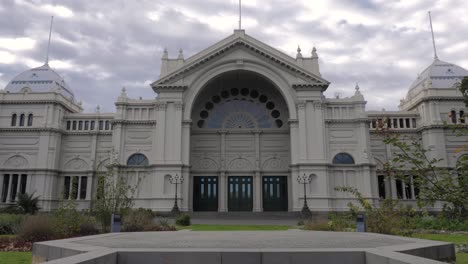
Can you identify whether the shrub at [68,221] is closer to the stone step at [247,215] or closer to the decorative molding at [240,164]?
the stone step at [247,215]

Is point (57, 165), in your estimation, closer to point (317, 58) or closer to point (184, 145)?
point (184, 145)

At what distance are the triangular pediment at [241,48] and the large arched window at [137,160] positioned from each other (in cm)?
896

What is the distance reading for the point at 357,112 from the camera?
4725 cm

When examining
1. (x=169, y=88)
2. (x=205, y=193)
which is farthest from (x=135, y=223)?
(x=169, y=88)

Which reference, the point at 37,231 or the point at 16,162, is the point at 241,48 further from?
the point at 37,231

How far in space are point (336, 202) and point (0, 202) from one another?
43.4 m

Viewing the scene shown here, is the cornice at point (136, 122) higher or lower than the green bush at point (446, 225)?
higher

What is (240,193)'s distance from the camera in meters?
48.3

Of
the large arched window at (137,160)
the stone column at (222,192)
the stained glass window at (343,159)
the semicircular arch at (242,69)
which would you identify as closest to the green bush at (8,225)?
the large arched window at (137,160)

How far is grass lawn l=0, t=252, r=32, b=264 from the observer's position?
12.1 m

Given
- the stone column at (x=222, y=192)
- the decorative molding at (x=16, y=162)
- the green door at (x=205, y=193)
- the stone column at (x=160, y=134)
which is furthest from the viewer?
the decorative molding at (x=16, y=162)

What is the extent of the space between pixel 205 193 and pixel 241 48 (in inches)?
754

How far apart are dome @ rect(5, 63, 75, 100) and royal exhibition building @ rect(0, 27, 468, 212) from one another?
2541 millimetres

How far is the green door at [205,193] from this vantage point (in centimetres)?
4806
